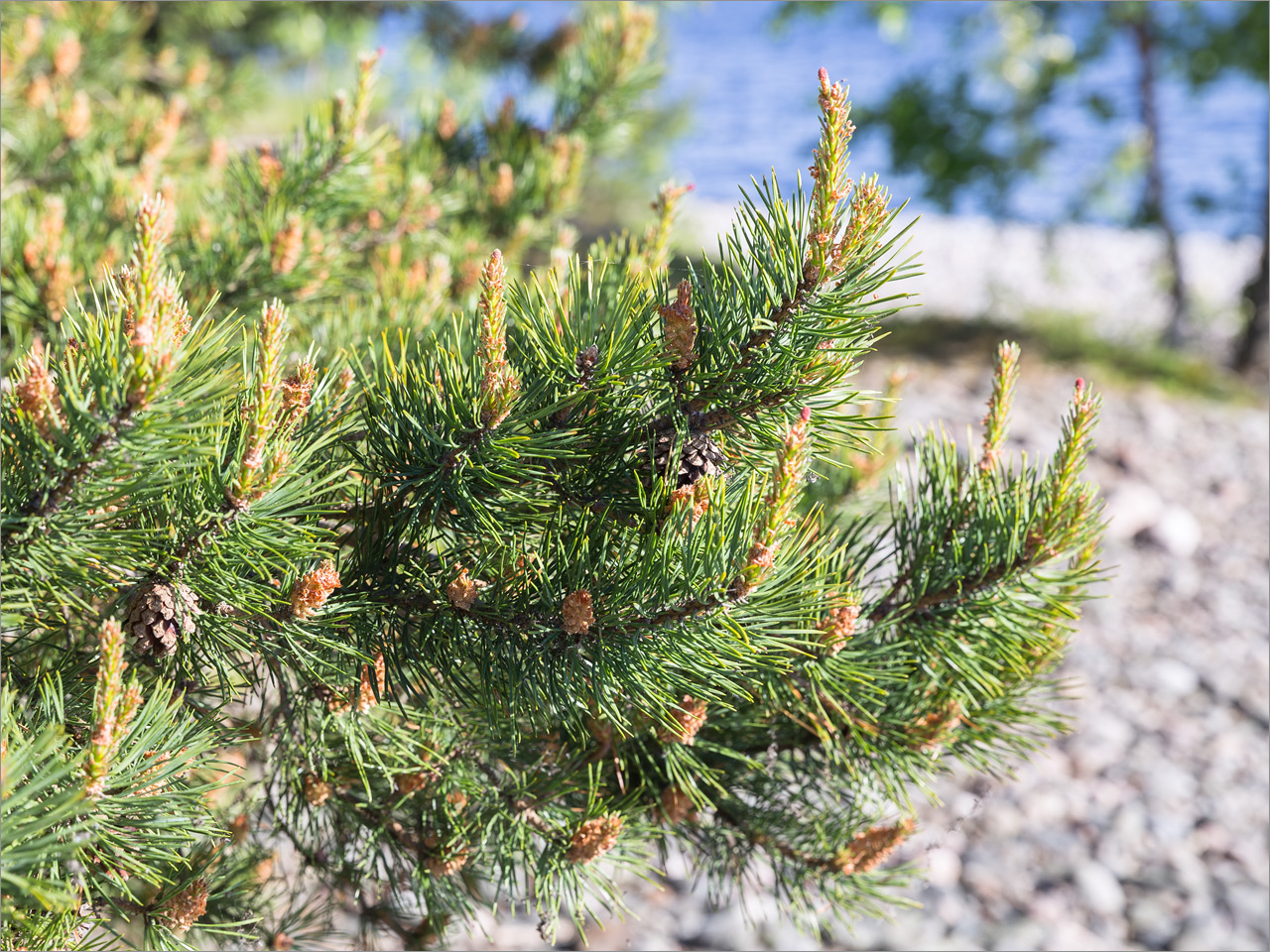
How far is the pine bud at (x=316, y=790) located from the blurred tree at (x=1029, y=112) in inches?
231

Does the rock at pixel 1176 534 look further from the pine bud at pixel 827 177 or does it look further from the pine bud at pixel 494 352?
the pine bud at pixel 494 352

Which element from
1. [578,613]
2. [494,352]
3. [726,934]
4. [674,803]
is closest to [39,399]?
[494,352]

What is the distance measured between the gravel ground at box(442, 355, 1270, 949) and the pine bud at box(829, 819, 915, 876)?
12 cm

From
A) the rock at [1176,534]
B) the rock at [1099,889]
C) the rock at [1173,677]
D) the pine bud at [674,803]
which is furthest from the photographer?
the rock at [1176,534]

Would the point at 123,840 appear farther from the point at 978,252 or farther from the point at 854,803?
the point at 978,252

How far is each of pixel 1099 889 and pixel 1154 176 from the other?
16.8 feet

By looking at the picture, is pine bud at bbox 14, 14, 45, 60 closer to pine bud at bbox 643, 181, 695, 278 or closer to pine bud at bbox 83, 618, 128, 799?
pine bud at bbox 643, 181, 695, 278

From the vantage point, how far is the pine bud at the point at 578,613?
0.88m

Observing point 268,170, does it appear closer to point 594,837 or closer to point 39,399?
point 39,399

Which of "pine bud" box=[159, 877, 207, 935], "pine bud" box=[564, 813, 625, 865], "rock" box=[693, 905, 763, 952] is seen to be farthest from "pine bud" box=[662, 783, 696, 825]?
"rock" box=[693, 905, 763, 952]

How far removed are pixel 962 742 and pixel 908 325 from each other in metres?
5.56

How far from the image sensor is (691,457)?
91 cm

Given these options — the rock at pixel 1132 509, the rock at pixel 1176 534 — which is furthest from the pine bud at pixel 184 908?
the rock at pixel 1176 534

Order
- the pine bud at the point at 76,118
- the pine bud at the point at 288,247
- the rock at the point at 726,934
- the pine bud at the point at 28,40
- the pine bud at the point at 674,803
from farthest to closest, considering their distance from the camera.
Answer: the rock at the point at 726,934
the pine bud at the point at 28,40
the pine bud at the point at 76,118
the pine bud at the point at 288,247
the pine bud at the point at 674,803
